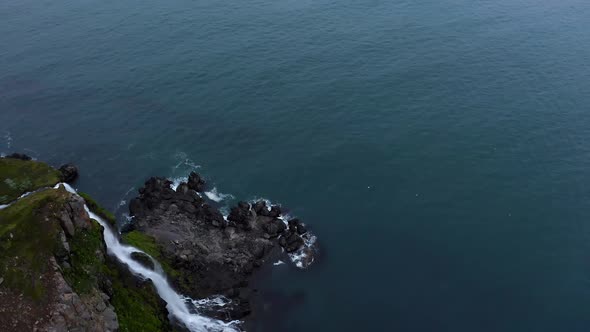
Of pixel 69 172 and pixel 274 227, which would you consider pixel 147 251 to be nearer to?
pixel 274 227

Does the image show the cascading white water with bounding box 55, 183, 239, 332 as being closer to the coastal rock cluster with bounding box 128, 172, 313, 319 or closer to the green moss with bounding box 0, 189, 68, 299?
the coastal rock cluster with bounding box 128, 172, 313, 319

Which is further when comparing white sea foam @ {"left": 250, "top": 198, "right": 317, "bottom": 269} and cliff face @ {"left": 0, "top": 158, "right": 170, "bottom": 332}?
white sea foam @ {"left": 250, "top": 198, "right": 317, "bottom": 269}

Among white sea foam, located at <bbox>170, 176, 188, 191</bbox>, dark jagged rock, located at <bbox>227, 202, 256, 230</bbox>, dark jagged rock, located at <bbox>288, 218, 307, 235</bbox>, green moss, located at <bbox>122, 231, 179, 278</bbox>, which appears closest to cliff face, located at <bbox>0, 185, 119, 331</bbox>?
green moss, located at <bbox>122, 231, 179, 278</bbox>

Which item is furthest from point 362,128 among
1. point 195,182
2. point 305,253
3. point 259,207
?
point 195,182

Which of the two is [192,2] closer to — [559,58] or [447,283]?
[559,58]

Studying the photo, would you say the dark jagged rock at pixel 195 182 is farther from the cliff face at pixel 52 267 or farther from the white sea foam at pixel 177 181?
the cliff face at pixel 52 267

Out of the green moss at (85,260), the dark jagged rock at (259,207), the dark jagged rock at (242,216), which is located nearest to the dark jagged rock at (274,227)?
the dark jagged rock at (242,216)
